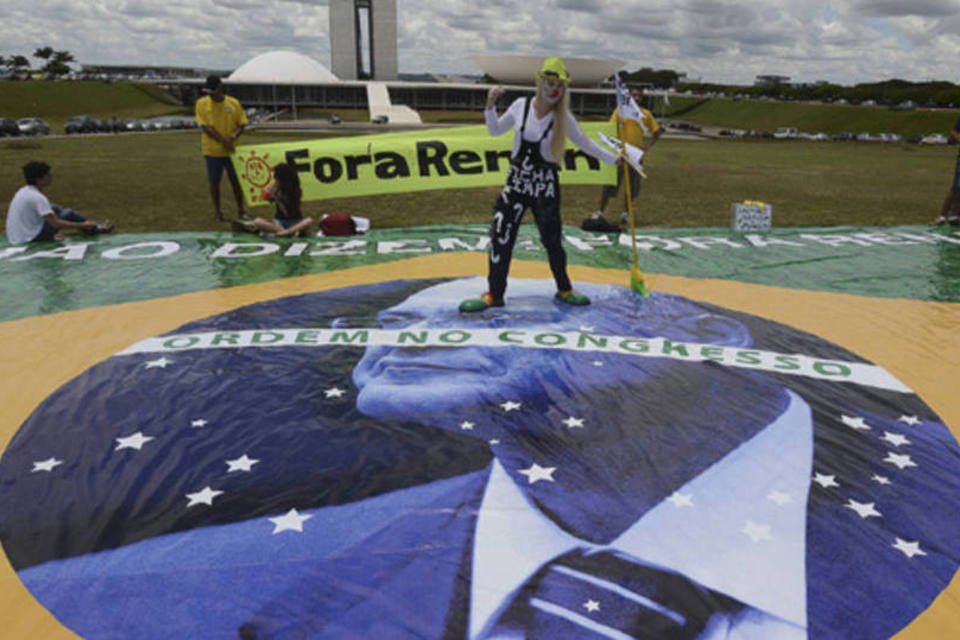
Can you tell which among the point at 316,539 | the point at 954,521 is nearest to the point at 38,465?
the point at 316,539

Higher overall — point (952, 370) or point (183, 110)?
point (183, 110)

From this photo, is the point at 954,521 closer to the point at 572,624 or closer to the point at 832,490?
the point at 832,490

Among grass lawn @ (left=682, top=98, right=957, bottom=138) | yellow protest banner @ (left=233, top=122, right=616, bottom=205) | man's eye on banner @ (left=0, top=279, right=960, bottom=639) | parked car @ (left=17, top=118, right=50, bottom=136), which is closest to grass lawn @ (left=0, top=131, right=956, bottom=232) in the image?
yellow protest banner @ (left=233, top=122, right=616, bottom=205)

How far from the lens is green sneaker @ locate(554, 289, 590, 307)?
5.60 metres

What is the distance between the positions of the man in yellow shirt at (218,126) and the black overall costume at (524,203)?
15.8 ft

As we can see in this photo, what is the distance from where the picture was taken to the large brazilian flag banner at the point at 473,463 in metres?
2.39

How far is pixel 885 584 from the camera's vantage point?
2523mm

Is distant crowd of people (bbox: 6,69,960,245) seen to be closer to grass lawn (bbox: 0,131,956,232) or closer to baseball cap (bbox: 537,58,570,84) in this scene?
baseball cap (bbox: 537,58,570,84)

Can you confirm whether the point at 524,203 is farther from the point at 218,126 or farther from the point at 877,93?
the point at 877,93

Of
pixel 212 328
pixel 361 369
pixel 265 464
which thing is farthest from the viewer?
pixel 212 328

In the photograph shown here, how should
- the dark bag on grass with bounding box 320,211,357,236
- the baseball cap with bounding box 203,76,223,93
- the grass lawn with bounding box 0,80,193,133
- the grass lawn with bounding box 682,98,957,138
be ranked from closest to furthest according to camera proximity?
the baseball cap with bounding box 203,76,223,93
the dark bag on grass with bounding box 320,211,357,236
the grass lawn with bounding box 682,98,957,138
the grass lawn with bounding box 0,80,193,133

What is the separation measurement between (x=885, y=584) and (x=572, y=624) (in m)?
1.31

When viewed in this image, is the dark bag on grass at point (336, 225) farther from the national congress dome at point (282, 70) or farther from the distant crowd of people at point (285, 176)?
the national congress dome at point (282, 70)

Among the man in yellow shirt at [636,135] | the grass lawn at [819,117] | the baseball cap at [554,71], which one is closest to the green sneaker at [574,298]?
the baseball cap at [554,71]
